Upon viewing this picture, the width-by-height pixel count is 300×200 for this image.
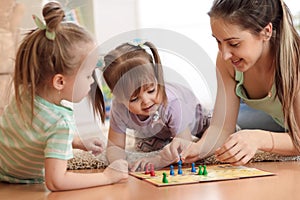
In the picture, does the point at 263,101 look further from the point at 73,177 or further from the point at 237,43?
the point at 73,177

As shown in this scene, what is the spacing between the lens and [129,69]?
1129mm

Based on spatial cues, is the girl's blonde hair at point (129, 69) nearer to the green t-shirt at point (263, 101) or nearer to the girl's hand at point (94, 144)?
the girl's hand at point (94, 144)

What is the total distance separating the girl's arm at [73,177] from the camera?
100 centimetres

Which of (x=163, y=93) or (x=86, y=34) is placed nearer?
(x=86, y=34)

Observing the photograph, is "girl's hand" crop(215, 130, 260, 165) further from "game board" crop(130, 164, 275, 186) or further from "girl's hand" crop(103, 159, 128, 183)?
"girl's hand" crop(103, 159, 128, 183)

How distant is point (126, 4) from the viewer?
3604mm

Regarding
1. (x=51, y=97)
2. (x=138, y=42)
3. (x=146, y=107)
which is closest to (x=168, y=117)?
(x=146, y=107)

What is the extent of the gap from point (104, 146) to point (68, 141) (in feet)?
0.71

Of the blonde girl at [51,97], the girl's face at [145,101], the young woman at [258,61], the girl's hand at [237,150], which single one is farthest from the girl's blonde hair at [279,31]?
the blonde girl at [51,97]

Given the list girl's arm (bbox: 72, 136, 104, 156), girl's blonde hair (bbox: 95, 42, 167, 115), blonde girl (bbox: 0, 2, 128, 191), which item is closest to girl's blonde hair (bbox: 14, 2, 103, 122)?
blonde girl (bbox: 0, 2, 128, 191)

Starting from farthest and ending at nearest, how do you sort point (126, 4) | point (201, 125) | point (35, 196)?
point (126, 4), point (201, 125), point (35, 196)

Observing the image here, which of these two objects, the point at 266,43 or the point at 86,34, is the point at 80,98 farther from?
the point at 266,43

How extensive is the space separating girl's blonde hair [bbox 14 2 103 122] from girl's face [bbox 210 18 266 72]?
1.13 feet

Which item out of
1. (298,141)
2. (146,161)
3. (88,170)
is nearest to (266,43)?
(298,141)
